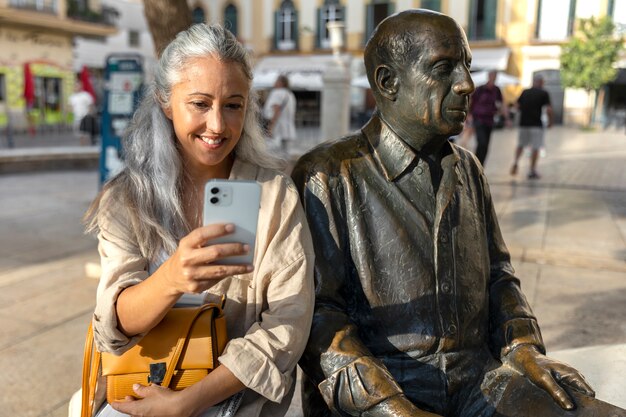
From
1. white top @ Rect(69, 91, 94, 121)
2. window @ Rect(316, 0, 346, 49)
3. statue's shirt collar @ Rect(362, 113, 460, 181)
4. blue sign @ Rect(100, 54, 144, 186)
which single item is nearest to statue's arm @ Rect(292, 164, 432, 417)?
statue's shirt collar @ Rect(362, 113, 460, 181)

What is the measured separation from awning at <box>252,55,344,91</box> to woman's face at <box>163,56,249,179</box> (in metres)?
21.8

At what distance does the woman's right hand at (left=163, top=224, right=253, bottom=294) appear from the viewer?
1.13 meters

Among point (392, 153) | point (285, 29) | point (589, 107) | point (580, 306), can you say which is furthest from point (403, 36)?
point (285, 29)

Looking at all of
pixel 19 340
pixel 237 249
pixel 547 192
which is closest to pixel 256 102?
pixel 237 249

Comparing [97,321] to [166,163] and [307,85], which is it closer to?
[166,163]

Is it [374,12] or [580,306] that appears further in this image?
[374,12]

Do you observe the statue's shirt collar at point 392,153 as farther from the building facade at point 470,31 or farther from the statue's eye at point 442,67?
the building facade at point 470,31

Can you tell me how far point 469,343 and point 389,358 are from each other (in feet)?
0.71

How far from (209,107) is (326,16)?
29707 mm

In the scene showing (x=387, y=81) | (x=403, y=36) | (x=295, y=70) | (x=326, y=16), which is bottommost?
(x=387, y=81)

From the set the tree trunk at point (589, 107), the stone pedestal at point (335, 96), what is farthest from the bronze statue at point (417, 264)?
the tree trunk at point (589, 107)

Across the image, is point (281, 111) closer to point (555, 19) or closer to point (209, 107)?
point (209, 107)

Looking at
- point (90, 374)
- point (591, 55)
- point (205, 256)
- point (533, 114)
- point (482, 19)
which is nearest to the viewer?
point (205, 256)

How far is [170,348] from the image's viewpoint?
1.42 meters
